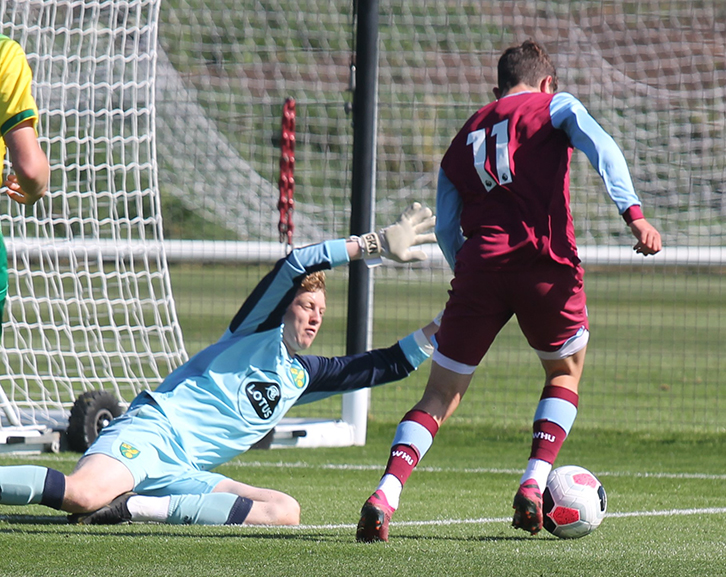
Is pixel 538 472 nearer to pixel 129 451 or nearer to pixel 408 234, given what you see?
pixel 408 234

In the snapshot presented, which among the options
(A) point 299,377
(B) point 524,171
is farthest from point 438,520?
(B) point 524,171

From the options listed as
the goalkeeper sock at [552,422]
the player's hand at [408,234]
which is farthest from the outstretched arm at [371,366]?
the goalkeeper sock at [552,422]

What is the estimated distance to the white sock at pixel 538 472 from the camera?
144 inches

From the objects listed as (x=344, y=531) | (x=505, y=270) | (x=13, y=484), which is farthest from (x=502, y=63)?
(x=13, y=484)

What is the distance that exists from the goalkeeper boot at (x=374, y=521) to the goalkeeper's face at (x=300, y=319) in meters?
1.02

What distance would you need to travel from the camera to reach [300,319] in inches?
173

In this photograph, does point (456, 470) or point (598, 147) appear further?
point (456, 470)

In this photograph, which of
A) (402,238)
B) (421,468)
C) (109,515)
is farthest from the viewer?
(421,468)

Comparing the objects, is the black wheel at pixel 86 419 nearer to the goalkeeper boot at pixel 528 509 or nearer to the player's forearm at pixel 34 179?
the player's forearm at pixel 34 179

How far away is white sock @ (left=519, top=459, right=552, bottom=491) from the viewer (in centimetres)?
365

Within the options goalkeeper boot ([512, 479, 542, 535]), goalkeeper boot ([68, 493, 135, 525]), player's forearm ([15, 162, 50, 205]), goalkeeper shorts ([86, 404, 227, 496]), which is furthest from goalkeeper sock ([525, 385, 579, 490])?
player's forearm ([15, 162, 50, 205])

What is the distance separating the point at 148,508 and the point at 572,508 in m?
1.51

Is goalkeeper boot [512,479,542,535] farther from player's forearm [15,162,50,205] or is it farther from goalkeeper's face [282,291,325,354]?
player's forearm [15,162,50,205]

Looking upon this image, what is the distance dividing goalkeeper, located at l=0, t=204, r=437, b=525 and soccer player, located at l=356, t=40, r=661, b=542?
1.56ft
